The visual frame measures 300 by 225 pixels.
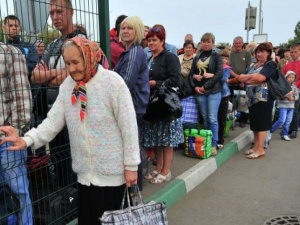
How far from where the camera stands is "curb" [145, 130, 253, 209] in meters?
3.53

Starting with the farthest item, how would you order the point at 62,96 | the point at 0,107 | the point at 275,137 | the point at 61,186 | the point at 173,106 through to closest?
the point at 275,137, the point at 173,106, the point at 61,186, the point at 0,107, the point at 62,96

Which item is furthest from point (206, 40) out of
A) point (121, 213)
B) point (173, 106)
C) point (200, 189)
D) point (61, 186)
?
point (121, 213)

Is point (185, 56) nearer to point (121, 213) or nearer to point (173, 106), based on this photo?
point (173, 106)

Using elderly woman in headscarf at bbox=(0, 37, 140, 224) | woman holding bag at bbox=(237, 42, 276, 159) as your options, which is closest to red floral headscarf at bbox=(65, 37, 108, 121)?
elderly woman in headscarf at bbox=(0, 37, 140, 224)

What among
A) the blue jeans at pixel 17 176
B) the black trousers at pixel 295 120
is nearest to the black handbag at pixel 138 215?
the blue jeans at pixel 17 176

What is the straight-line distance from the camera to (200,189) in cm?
403

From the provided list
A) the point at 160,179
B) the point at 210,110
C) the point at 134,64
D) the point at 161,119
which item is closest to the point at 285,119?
the point at 210,110

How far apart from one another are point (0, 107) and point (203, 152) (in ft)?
10.8

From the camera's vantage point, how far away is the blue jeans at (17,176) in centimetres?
228

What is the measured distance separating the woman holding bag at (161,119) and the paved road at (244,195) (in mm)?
577

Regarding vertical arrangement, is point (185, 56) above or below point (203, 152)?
above

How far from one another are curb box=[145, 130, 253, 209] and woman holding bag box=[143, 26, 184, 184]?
0.23 meters

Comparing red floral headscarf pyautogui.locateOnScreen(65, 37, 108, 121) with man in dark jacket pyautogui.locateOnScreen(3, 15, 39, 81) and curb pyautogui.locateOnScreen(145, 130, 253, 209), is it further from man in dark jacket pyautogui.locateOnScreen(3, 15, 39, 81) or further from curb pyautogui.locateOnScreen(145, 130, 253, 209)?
curb pyautogui.locateOnScreen(145, 130, 253, 209)

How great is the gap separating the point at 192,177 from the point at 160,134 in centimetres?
82
